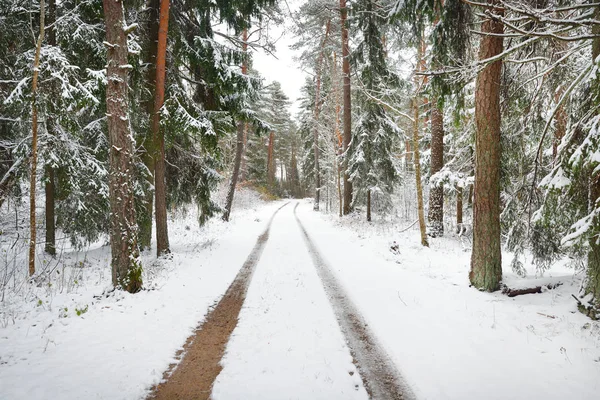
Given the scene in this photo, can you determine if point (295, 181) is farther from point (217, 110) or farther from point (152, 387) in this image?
point (152, 387)

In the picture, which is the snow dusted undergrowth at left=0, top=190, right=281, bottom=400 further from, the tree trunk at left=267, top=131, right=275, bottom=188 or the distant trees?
the tree trunk at left=267, top=131, right=275, bottom=188

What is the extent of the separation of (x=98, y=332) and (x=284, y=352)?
300 centimetres

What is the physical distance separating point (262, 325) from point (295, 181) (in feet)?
190

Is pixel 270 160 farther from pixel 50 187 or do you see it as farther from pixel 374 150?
pixel 50 187

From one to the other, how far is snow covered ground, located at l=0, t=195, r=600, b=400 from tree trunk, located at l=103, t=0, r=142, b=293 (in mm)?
585

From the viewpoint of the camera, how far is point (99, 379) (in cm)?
348

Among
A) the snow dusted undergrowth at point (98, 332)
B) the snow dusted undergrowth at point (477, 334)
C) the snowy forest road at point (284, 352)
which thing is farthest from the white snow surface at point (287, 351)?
A: the snow dusted undergrowth at point (98, 332)

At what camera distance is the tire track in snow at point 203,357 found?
3.37m

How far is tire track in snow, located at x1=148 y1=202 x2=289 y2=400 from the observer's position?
3.37 metres

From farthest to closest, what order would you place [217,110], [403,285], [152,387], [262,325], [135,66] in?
[217,110] → [135,66] → [403,285] → [262,325] → [152,387]

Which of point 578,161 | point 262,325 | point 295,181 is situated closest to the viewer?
point 578,161

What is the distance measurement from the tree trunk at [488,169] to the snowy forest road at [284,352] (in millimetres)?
3053

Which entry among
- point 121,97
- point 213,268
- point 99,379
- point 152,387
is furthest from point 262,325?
point 121,97

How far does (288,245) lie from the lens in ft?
39.5
